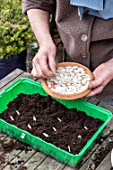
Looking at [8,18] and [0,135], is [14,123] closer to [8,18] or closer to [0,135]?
[0,135]

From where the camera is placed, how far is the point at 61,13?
4.90 feet

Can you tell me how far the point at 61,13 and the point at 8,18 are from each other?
1.44m

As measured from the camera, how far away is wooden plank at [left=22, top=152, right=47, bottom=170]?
1.37m

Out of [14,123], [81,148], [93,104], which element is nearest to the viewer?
[81,148]

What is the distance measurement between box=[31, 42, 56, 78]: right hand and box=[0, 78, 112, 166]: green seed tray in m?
0.12

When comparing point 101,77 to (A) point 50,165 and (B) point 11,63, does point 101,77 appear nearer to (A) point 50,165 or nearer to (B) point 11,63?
(A) point 50,165

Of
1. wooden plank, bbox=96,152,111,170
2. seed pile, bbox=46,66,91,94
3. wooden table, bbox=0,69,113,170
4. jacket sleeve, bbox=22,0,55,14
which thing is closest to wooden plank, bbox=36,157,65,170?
wooden table, bbox=0,69,113,170

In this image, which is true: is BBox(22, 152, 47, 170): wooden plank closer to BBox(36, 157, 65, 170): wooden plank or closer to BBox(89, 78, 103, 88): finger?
BBox(36, 157, 65, 170): wooden plank

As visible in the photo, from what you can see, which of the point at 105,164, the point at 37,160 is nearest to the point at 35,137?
the point at 37,160

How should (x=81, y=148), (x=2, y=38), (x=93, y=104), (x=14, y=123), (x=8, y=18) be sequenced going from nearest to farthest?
(x=81, y=148), (x=14, y=123), (x=93, y=104), (x=2, y=38), (x=8, y=18)

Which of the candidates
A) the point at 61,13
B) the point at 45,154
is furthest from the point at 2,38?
the point at 45,154

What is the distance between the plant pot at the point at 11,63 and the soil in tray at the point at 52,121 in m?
1.02

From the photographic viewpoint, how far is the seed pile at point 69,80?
4.90 ft

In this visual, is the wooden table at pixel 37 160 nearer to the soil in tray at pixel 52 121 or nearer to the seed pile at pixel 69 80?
the soil in tray at pixel 52 121
